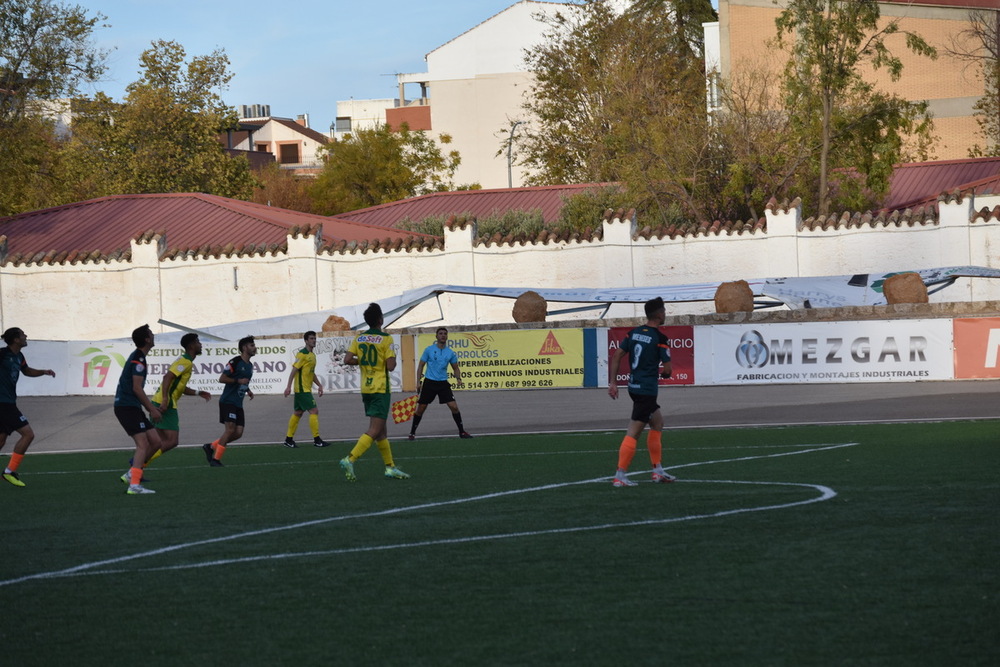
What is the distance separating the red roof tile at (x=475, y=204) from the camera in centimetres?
4484

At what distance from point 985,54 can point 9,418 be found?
42.9 metres

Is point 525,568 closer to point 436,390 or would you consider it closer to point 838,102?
point 436,390

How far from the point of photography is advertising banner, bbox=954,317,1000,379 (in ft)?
84.6

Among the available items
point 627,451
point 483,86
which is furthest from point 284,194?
point 627,451

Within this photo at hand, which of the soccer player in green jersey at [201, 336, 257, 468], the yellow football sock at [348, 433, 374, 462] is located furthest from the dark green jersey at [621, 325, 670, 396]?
the soccer player in green jersey at [201, 336, 257, 468]

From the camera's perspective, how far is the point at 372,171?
69875 millimetres

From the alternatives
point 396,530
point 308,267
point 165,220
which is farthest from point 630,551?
point 165,220

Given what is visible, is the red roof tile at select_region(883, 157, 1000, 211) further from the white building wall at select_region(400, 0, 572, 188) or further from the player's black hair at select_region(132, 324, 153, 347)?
the white building wall at select_region(400, 0, 572, 188)

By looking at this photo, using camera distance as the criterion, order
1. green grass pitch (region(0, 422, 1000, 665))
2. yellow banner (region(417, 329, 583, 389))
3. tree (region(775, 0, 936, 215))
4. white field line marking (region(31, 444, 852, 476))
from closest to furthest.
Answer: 1. green grass pitch (region(0, 422, 1000, 665))
2. white field line marking (region(31, 444, 852, 476))
3. yellow banner (region(417, 329, 583, 389))
4. tree (region(775, 0, 936, 215))

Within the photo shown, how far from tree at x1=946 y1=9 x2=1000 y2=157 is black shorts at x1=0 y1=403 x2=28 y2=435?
40708 mm

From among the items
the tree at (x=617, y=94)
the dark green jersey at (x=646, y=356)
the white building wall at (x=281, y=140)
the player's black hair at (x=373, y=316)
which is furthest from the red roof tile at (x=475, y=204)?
the white building wall at (x=281, y=140)

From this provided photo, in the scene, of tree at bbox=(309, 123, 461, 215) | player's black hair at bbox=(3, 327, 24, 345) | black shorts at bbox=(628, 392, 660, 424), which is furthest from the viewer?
tree at bbox=(309, 123, 461, 215)

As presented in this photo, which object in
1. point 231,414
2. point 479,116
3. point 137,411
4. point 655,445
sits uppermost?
point 479,116

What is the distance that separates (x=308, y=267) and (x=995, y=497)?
2610 cm
